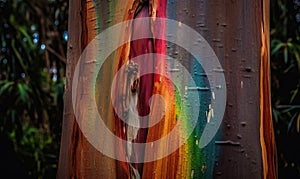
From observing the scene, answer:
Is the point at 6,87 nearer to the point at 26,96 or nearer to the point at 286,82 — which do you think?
the point at 26,96

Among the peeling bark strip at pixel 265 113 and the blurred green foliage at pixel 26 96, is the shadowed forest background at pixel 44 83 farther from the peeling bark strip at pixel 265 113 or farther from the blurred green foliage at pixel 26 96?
the peeling bark strip at pixel 265 113

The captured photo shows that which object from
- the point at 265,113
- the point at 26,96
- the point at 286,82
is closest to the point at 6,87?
the point at 26,96

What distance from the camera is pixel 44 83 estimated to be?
2.27 meters

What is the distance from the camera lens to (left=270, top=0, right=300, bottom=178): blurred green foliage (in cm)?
190

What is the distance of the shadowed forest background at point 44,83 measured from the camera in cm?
193

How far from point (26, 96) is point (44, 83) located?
0.22 metres

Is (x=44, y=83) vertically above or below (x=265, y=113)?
above

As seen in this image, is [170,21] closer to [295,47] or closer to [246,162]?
[246,162]

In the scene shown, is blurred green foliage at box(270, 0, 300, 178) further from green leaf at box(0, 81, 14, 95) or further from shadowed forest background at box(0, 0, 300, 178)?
green leaf at box(0, 81, 14, 95)

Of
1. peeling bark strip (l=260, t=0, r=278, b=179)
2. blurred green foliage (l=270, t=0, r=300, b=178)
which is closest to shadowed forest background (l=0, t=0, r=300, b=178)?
blurred green foliage (l=270, t=0, r=300, b=178)

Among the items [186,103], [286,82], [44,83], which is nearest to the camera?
[186,103]

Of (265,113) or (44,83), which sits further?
(44,83)

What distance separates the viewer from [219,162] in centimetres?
62

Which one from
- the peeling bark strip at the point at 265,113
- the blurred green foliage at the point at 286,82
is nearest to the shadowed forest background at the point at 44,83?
the blurred green foliage at the point at 286,82
